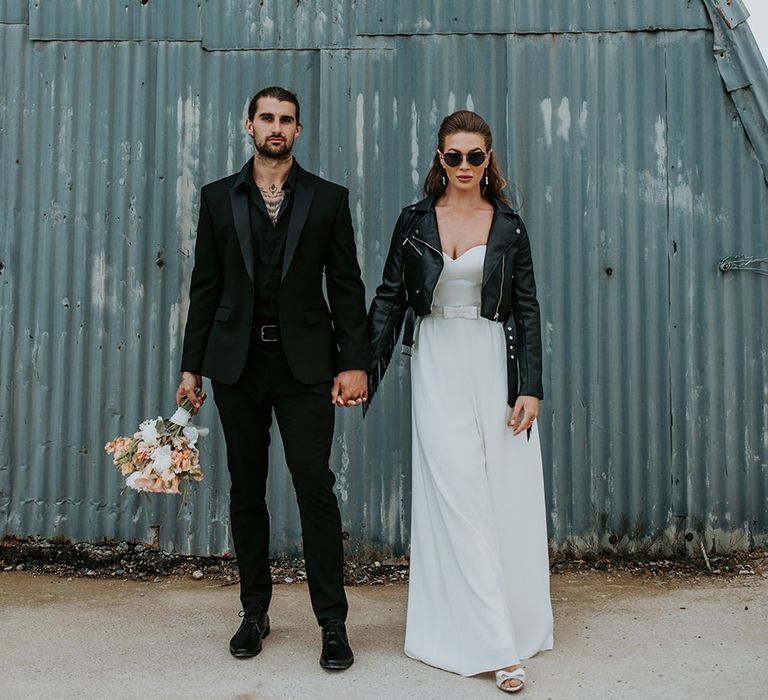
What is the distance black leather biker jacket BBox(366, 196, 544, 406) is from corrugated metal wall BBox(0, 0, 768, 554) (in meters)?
1.27

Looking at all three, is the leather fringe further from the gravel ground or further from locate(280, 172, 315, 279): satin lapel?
the gravel ground

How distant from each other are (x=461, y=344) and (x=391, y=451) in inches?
61.6

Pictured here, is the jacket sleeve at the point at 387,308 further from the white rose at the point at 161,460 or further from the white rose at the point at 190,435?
the white rose at the point at 161,460

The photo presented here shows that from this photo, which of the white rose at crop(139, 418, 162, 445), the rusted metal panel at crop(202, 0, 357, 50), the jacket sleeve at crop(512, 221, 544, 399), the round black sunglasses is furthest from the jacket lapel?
the rusted metal panel at crop(202, 0, 357, 50)

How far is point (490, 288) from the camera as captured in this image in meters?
3.65

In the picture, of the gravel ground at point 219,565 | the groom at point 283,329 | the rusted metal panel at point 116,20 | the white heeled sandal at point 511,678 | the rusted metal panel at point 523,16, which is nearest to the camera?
the white heeled sandal at point 511,678

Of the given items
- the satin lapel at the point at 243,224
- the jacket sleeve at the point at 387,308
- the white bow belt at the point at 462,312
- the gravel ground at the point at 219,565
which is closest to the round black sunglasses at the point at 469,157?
the jacket sleeve at the point at 387,308

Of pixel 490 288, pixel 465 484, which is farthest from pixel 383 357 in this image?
pixel 465 484

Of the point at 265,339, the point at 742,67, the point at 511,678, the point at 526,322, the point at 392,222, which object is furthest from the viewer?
the point at 392,222

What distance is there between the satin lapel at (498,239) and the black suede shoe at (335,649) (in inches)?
62.4

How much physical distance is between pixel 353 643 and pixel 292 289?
159 cm

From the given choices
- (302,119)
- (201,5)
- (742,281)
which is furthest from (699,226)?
(201,5)

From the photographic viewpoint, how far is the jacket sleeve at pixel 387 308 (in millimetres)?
3816

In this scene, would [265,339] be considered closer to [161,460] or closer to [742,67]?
[161,460]
